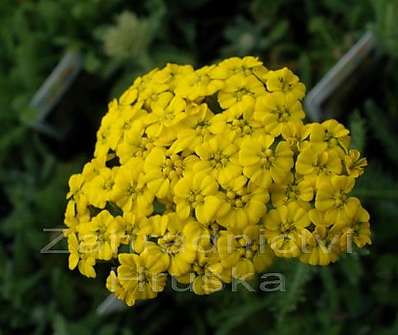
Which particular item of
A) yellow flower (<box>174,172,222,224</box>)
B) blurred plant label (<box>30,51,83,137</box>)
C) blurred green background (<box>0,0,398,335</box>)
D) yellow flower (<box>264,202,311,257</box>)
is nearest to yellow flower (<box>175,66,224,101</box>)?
yellow flower (<box>174,172,222,224</box>)

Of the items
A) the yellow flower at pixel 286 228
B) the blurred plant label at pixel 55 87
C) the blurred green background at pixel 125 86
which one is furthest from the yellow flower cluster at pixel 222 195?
the blurred plant label at pixel 55 87

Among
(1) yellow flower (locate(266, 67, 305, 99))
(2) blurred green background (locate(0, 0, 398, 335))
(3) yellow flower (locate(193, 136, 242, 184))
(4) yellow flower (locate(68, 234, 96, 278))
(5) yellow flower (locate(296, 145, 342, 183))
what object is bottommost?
(2) blurred green background (locate(0, 0, 398, 335))

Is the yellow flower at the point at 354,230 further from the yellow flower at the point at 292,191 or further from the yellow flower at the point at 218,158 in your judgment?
the yellow flower at the point at 218,158

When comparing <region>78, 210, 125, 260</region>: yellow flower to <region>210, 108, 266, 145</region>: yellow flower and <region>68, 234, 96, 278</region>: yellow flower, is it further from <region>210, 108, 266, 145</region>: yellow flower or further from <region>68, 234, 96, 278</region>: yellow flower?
<region>210, 108, 266, 145</region>: yellow flower

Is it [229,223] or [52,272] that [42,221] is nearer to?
[52,272]

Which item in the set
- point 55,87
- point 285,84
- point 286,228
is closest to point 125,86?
point 55,87

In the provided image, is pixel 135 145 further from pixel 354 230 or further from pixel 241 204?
pixel 354 230

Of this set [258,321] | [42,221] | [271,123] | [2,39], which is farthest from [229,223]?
[2,39]
